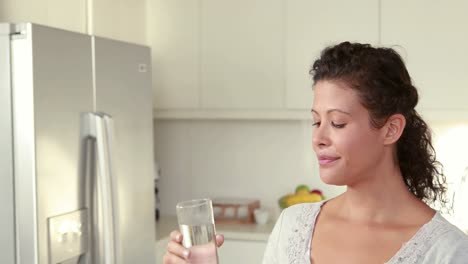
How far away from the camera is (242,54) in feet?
11.3

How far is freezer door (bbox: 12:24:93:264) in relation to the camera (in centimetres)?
219

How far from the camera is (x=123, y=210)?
8.91 ft

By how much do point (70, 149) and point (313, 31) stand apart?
56.0 inches

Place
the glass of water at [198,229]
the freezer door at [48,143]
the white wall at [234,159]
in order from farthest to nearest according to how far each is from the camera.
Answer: the white wall at [234,159]
the freezer door at [48,143]
the glass of water at [198,229]

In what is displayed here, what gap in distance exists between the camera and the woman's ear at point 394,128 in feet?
4.83

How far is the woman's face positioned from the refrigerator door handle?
1.13 m

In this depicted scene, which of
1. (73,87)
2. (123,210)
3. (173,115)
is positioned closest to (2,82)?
(73,87)

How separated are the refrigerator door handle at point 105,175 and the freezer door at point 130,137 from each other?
0.11ft

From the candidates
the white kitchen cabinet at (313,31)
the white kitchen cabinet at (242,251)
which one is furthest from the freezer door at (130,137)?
the white kitchen cabinet at (313,31)

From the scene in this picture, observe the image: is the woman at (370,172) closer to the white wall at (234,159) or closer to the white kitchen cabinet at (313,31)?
the white kitchen cabinet at (313,31)

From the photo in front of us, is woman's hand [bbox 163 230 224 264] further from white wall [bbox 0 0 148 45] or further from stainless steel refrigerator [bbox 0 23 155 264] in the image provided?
white wall [bbox 0 0 148 45]

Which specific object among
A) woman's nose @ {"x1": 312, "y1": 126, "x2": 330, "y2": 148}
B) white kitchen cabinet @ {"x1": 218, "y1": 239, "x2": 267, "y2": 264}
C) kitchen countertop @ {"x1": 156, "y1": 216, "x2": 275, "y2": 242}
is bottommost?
white kitchen cabinet @ {"x1": 218, "y1": 239, "x2": 267, "y2": 264}

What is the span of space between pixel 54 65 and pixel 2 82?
0.17m

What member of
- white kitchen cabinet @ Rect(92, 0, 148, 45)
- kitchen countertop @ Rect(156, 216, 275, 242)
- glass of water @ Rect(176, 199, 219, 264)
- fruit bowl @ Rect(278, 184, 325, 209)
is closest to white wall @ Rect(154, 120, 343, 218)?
fruit bowl @ Rect(278, 184, 325, 209)
